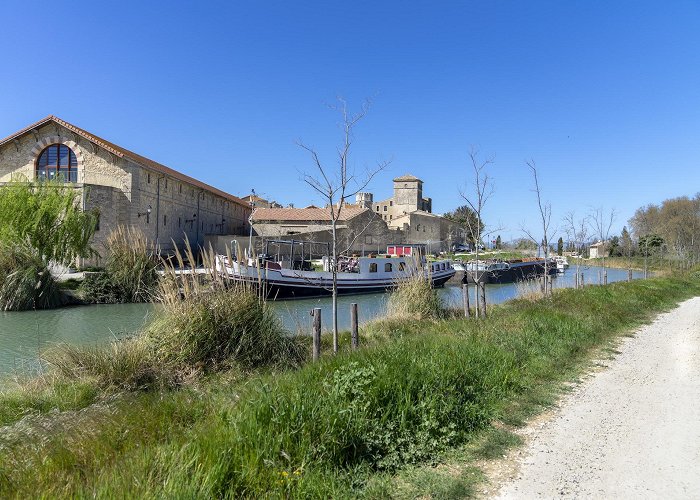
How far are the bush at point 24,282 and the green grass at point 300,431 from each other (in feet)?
50.1

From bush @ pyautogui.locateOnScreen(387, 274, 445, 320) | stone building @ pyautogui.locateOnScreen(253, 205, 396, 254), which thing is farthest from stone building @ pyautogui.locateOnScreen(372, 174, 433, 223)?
bush @ pyautogui.locateOnScreen(387, 274, 445, 320)

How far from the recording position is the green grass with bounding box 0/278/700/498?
3.15 m

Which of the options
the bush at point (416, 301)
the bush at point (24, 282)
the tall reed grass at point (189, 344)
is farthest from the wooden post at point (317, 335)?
the bush at point (24, 282)

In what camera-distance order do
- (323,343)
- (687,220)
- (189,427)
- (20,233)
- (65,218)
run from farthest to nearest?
(687,220) < (65,218) < (20,233) < (323,343) < (189,427)

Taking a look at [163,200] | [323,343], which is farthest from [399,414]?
[163,200]

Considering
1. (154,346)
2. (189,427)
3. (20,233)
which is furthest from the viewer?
(20,233)

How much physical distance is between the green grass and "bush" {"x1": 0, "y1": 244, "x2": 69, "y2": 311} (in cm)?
1526

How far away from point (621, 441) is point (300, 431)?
291 centimetres

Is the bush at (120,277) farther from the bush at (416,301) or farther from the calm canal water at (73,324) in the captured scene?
the bush at (416,301)

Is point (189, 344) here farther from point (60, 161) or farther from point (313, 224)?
point (313, 224)

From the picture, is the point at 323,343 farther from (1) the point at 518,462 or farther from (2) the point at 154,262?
(2) the point at 154,262

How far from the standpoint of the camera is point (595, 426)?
4.68 meters

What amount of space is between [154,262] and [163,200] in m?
16.9

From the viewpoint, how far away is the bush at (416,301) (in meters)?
12.3
